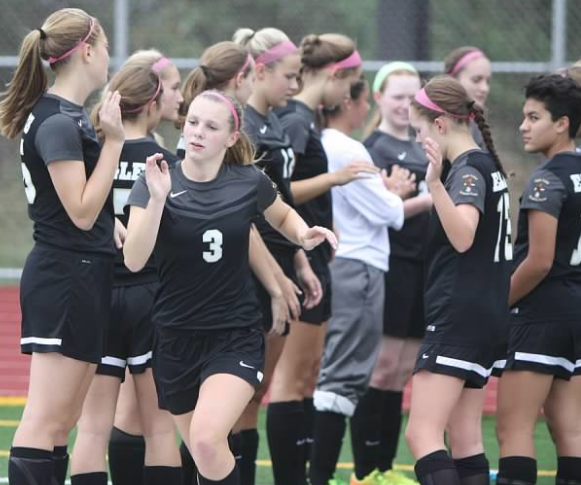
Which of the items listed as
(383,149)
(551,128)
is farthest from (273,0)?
(551,128)

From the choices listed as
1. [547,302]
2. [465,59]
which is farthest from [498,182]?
[465,59]

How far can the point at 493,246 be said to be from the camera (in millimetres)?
4957

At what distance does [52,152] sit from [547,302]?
217 cm

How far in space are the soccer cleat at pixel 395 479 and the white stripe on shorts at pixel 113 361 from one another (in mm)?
1799

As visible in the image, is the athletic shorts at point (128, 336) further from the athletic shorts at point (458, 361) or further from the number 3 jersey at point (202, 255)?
the athletic shorts at point (458, 361)

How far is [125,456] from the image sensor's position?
17.1 ft

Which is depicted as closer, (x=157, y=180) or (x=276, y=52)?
(x=157, y=180)

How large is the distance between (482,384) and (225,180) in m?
1.31

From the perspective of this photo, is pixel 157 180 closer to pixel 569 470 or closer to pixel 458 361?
pixel 458 361

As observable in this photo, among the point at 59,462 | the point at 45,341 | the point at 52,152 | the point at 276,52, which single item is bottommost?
the point at 59,462

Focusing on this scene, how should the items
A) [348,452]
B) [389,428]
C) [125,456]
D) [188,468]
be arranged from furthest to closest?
[348,452], [389,428], [188,468], [125,456]

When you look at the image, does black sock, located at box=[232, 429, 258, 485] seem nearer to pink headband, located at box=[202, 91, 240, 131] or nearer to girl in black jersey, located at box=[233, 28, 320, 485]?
girl in black jersey, located at box=[233, 28, 320, 485]

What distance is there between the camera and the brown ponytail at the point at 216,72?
561 centimetres

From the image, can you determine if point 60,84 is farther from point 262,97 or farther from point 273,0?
point 273,0
